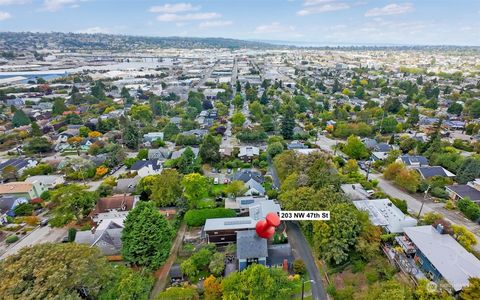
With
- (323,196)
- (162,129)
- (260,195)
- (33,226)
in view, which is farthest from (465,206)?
(162,129)

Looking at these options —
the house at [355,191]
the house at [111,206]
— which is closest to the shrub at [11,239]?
the house at [111,206]

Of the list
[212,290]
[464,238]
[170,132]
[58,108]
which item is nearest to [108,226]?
[212,290]

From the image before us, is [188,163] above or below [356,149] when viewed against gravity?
below

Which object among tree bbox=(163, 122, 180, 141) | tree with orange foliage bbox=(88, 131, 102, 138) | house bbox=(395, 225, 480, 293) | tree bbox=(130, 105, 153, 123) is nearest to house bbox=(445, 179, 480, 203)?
house bbox=(395, 225, 480, 293)

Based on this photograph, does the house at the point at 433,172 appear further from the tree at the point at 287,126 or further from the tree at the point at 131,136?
the tree at the point at 131,136

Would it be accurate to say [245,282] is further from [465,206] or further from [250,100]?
[250,100]

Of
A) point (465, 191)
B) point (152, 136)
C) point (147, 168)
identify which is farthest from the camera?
point (152, 136)

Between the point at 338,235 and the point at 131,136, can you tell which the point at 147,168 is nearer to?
the point at 131,136
